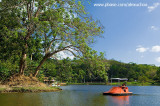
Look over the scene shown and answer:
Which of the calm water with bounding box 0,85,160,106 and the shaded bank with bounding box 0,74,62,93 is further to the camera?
the shaded bank with bounding box 0,74,62,93

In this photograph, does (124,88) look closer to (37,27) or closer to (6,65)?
(37,27)

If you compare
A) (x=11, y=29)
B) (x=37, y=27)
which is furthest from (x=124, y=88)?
(x=11, y=29)

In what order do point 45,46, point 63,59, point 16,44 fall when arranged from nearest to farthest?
1. point 16,44
2. point 45,46
3. point 63,59

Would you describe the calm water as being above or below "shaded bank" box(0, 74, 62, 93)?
below

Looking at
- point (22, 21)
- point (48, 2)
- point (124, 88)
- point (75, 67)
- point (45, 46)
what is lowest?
point (124, 88)

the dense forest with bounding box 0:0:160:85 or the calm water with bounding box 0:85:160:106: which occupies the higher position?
the dense forest with bounding box 0:0:160:85

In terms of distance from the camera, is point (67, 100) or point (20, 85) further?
point (20, 85)

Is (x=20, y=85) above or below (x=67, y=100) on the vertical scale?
above

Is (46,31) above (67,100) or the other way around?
above

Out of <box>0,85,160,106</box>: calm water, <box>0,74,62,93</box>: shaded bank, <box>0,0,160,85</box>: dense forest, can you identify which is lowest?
<box>0,85,160,106</box>: calm water

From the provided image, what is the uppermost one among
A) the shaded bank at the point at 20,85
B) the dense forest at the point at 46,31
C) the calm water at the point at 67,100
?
the dense forest at the point at 46,31

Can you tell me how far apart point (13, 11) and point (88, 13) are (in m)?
8.57

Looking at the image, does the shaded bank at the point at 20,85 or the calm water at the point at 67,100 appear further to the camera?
the shaded bank at the point at 20,85

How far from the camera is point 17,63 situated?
34469mm
